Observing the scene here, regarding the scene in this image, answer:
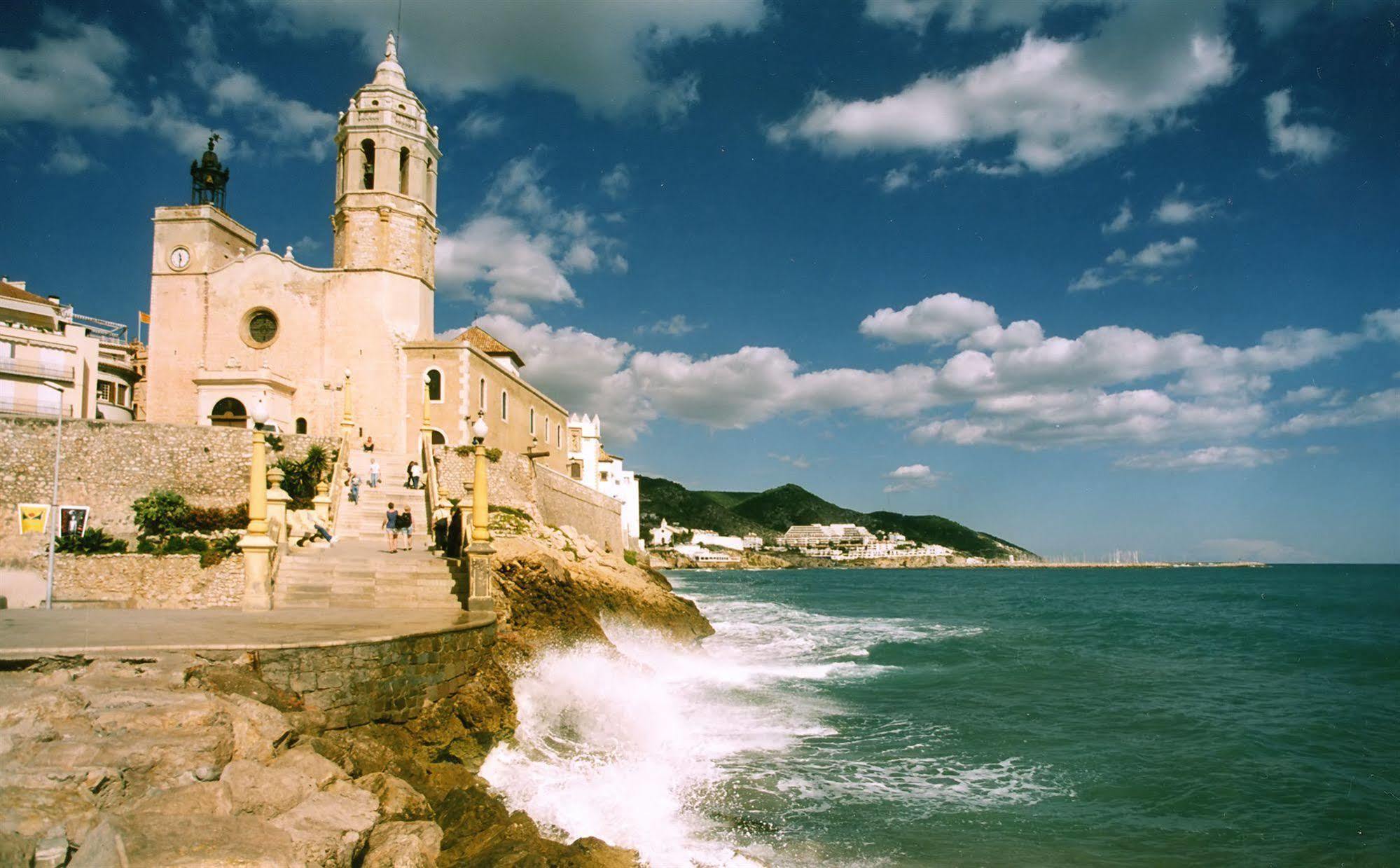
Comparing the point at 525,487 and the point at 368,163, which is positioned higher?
the point at 368,163

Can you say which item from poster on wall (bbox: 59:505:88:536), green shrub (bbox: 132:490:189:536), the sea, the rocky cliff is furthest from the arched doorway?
the rocky cliff

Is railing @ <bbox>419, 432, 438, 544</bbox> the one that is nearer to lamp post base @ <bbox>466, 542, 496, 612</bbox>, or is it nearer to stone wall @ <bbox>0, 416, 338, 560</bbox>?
stone wall @ <bbox>0, 416, 338, 560</bbox>

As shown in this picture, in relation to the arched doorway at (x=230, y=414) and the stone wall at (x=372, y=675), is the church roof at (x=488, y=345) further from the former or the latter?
the stone wall at (x=372, y=675)

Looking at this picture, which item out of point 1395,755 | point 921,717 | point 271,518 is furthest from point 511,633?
point 1395,755

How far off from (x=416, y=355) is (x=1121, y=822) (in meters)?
25.5

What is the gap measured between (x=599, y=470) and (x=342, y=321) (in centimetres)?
2838

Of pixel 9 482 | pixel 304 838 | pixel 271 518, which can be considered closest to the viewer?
pixel 304 838

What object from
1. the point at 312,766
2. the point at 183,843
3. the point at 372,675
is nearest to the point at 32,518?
the point at 372,675

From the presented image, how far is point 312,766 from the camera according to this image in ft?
22.4

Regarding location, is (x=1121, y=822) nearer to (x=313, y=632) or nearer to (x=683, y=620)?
(x=313, y=632)

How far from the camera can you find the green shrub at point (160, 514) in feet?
63.9

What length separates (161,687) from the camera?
7516 mm

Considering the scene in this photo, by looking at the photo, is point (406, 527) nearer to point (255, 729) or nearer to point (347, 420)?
point (347, 420)

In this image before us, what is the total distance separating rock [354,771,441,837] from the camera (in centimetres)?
700
